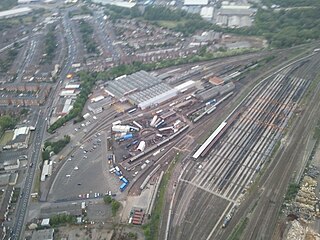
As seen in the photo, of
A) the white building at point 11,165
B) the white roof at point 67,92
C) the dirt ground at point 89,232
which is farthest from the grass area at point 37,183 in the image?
the white roof at point 67,92

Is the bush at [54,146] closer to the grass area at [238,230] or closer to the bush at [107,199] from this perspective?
the bush at [107,199]

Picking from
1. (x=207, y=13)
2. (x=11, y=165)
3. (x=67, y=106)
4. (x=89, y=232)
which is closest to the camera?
(x=89, y=232)

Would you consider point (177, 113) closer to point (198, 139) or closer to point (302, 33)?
point (198, 139)

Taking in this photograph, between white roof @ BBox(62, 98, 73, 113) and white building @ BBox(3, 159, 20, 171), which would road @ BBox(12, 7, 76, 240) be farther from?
white roof @ BBox(62, 98, 73, 113)

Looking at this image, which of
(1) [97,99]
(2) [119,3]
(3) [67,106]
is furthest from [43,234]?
(2) [119,3]

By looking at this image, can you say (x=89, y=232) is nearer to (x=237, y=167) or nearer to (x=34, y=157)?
(x=34, y=157)

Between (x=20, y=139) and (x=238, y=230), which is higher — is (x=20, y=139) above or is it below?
below

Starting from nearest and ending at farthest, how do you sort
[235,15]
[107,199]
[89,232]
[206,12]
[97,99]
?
[89,232] < [107,199] < [97,99] < [235,15] < [206,12]
